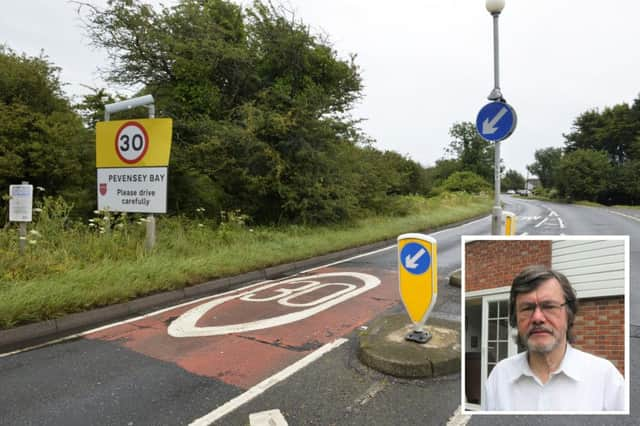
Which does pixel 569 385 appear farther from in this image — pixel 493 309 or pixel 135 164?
pixel 135 164

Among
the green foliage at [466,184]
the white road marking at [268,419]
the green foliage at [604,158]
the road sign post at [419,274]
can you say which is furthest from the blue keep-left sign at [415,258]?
the green foliage at [604,158]

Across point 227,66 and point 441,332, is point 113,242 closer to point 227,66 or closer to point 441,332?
point 441,332

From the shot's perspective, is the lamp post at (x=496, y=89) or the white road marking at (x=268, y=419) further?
the lamp post at (x=496, y=89)

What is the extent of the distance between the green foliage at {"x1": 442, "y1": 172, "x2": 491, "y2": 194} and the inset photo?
179 feet

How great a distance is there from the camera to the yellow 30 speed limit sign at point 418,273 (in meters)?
3.65

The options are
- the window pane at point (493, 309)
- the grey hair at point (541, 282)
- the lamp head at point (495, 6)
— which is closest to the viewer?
the grey hair at point (541, 282)

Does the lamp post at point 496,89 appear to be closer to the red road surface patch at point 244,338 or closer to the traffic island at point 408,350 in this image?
the red road surface patch at point 244,338

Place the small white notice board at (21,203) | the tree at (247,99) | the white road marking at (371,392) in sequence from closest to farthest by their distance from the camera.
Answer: the white road marking at (371,392)
the small white notice board at (21,203)
the tree at (247,99)

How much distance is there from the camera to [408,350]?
381 cm

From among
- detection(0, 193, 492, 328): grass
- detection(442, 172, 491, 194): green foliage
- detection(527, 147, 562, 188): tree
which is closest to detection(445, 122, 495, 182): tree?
detection(442, 172, 491, 194): green foliage

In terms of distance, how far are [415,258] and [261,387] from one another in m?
1.81

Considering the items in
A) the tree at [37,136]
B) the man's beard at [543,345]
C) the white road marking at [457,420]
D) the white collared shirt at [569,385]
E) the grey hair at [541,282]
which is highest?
the tree at [37,136]

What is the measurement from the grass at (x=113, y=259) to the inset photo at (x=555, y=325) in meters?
5.25

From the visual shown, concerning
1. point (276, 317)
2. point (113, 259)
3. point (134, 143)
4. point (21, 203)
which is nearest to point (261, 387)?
point (276, 317)
